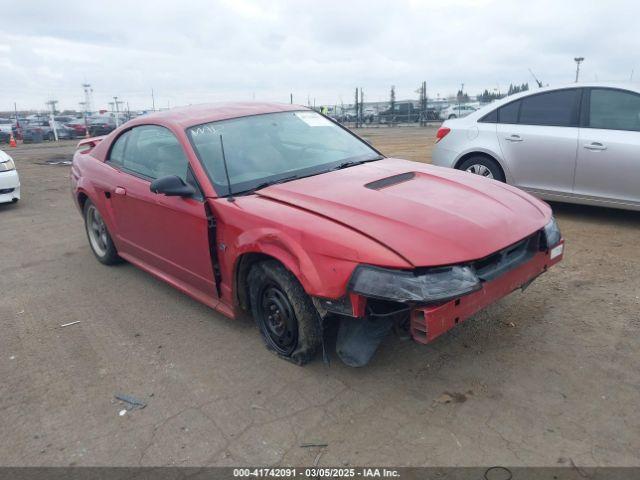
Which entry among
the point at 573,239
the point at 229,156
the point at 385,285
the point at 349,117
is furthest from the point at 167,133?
the point at 349,117

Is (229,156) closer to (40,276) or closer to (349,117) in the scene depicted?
(40,276)

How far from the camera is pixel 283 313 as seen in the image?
10.2ft

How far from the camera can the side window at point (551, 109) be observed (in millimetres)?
5746

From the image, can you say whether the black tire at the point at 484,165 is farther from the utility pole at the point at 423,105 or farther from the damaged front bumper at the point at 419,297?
the utility pole at the point at 423,105

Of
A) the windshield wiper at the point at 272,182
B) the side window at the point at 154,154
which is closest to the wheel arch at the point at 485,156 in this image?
the windshield wiper at the point at 272,182

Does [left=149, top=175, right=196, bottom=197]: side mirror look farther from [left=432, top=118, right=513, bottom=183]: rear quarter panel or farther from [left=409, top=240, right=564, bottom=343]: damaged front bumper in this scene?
[left=432, top=118, right=513, bottom=183]: rear quarter panel

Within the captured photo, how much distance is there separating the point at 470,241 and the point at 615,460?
116 centimetres

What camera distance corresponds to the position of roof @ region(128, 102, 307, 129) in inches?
155

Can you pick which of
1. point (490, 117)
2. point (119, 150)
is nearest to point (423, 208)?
point (119, 150)

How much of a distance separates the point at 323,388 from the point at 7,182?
721cm

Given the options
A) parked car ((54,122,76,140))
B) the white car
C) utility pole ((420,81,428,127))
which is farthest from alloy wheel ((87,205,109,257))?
utility pole ((420,81,428,127))

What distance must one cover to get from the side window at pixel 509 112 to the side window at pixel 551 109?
6cm

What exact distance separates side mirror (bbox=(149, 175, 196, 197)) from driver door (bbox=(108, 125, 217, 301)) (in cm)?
6

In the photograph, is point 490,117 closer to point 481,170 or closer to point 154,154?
point 481,170
